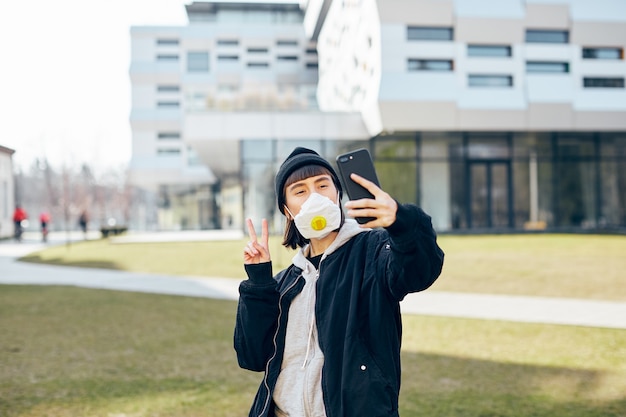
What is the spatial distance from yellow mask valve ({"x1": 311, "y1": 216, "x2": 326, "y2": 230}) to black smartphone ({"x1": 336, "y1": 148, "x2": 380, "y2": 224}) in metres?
0.20

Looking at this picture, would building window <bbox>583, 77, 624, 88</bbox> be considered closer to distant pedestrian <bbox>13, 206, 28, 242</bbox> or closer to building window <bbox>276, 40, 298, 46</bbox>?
distant pedestrian <bbox>13, 206, 28, 242</bbox>

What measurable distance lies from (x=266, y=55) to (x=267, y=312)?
54398 millimetres

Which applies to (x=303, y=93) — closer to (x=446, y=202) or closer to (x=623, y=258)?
(x=446, y=202)

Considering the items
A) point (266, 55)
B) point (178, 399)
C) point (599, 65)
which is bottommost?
point (178, 399)

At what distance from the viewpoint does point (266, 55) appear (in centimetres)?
5447

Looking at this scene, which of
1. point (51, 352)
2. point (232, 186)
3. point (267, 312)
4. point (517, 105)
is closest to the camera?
point (267, 312)

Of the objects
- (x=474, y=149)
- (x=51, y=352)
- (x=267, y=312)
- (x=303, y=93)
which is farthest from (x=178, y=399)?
(x=474, y=149)

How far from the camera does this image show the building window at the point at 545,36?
2930 cm

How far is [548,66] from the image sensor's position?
29234 mm

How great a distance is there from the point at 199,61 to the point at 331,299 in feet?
182

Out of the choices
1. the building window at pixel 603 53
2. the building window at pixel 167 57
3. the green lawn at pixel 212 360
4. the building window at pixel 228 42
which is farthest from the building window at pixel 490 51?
the building window at pixel 167 57

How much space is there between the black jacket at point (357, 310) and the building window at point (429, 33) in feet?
91.2

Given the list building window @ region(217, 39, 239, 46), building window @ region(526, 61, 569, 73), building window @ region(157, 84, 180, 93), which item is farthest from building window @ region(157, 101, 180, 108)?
building window @ region(526, 61, 569, 73)

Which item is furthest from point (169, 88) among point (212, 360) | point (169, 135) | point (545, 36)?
point (212, 360)
